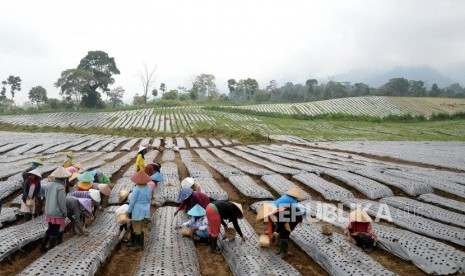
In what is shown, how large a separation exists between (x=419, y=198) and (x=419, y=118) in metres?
37.7

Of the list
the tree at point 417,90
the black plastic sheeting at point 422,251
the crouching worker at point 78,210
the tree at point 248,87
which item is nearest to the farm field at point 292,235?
the black plastic sheeting at point 422,251

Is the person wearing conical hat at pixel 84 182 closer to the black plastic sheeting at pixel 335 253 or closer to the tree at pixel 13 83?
the black plastic sheeting at pixel 335 253

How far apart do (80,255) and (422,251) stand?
17.3ft

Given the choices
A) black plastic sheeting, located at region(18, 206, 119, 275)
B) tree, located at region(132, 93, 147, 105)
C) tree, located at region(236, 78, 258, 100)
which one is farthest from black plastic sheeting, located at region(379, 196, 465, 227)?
tree, located at region(236, 78, 258, 100)

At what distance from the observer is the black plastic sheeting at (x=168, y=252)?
15.7 ft

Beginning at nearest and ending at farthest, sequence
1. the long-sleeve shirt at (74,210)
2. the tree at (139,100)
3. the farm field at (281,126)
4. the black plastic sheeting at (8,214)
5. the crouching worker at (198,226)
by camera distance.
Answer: the long-sleeve shirt at (74,210) → the crouching worker at (198,226) → the black plastic sheeting at (8,214) → the farm field at (281,126) → the tree at (139,100)

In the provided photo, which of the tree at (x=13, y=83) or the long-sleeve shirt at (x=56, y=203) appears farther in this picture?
the tree at (x=13, y=83)

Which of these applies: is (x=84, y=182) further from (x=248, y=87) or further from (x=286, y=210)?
(x=248, y=87)

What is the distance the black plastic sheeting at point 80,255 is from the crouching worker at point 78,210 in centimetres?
19

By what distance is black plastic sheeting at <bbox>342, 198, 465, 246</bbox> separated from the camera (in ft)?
19.4

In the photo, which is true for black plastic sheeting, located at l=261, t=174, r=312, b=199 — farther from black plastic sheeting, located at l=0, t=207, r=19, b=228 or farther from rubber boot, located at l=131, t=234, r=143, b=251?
black plastic sheeting, located at l=0, t=207, r=19, b=228

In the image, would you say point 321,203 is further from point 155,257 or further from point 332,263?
point 155,257

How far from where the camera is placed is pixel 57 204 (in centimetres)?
564

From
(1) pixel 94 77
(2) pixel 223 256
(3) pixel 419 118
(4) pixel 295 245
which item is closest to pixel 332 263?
(4) pixel 295 245
